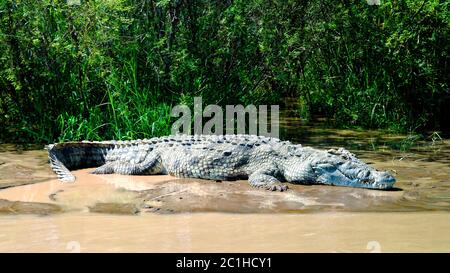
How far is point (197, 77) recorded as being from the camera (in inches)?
376

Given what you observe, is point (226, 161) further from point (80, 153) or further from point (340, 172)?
point (80, 153)

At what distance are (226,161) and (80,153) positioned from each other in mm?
1878

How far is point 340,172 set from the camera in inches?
267

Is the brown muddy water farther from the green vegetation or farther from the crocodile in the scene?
the green vegetation

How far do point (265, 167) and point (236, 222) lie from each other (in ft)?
6.25

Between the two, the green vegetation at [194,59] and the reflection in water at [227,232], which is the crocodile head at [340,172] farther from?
the green vegetation at [194,59]

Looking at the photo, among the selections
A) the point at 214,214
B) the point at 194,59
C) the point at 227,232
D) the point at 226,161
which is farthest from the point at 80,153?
the point at 227,232

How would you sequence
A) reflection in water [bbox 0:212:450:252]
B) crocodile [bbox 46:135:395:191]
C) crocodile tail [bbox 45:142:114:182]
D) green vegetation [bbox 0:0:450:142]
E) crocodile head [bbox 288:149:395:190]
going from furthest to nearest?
green vegetation [bbox 0:0:450:142] < crocodile tail [bbox 45:142:114:182] < crocodile [bbox 46:135:395:191] < crocodile head [bbox 288:149:395:190] < reflection in water [bbox 0:212:450:252]

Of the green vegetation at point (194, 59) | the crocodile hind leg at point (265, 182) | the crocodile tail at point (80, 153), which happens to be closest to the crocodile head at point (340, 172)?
the crocodile hind leg at point (265, 182)

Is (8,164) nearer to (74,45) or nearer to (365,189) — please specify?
(74,45)

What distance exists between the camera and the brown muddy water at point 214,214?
4.59 metres

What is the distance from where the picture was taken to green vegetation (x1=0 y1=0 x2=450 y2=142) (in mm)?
8938

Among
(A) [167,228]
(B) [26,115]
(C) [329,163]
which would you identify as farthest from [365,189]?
(B) [26,115]

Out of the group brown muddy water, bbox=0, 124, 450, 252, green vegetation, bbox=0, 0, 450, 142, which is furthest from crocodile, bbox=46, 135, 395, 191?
green vegetation, bbox=0, 0, 450, 142
